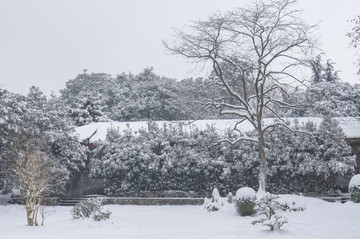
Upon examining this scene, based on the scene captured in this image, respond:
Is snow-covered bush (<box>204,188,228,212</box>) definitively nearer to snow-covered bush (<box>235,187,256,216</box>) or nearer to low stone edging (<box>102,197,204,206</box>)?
snow-covered bush (<box>235,187,256,216</box>)

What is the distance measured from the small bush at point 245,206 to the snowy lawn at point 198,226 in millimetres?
343

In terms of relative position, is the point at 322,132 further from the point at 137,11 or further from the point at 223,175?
the point at 137,11

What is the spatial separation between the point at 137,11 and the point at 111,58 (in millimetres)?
11824

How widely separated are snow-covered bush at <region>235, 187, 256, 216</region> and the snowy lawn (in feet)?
1.20

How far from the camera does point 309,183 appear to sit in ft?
58.1

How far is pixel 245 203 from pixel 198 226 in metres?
2.84

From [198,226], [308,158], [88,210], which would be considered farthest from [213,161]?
[88,210]

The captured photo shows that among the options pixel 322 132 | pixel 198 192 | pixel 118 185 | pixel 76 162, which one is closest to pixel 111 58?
pixel 76 162

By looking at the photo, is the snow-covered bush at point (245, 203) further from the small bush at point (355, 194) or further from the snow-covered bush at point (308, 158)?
the snow-covered bush at point (308, 158)

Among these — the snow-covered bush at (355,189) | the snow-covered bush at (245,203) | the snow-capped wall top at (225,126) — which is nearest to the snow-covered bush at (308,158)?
the snow-capped wall top at (225,126)

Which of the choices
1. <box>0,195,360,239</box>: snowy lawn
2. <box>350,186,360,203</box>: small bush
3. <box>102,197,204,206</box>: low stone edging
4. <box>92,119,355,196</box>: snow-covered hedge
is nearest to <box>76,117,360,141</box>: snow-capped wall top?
<box>92,119,355,196</box>: snow-covered hedge

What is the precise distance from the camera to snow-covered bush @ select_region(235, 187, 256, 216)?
42.5 feet

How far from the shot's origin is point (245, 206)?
12938 millimetres

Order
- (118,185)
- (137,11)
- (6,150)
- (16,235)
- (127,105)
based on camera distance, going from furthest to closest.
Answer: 1. (127,105)
2. (118,185)
3. (6,150)
4. (137,11)
5. (16,235)
